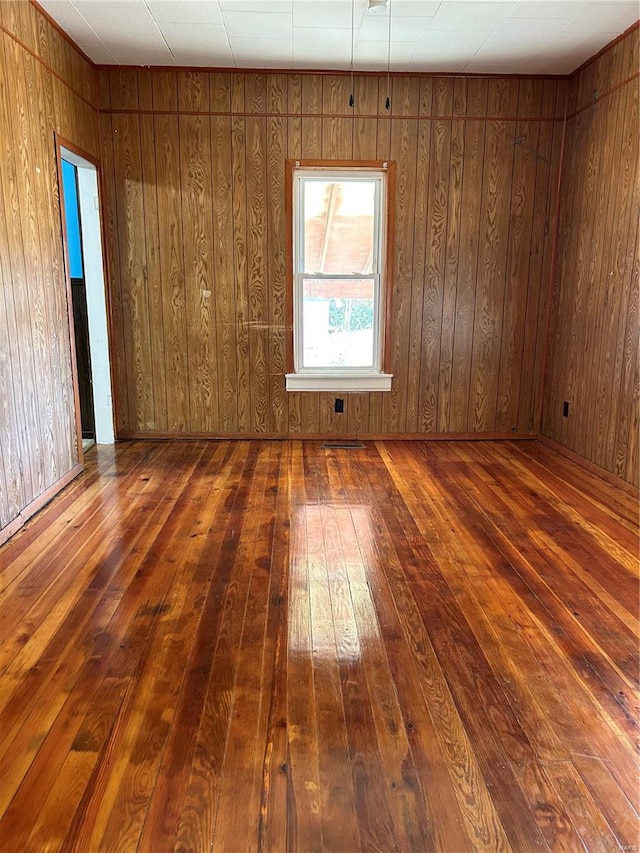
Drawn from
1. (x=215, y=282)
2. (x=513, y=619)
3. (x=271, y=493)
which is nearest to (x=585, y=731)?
(x=513, y=619)

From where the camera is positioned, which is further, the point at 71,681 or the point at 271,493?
the point at 271,493

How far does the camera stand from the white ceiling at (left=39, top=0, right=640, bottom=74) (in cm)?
366

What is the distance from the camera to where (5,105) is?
320 cm

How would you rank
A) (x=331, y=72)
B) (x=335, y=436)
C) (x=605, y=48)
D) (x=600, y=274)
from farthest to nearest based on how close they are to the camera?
(x=335, y=436), (x=331, y=72), (x=600, y=274), (x=605, y=48)

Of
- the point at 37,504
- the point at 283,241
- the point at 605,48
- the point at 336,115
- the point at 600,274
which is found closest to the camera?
the point at 37,504

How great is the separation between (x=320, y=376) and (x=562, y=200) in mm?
2518

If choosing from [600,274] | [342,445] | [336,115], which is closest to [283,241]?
[336,115]

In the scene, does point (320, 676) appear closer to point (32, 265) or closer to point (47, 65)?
point (32, 265)

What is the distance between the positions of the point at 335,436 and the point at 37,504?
2.61 meters

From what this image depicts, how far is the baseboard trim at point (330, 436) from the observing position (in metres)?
5.28

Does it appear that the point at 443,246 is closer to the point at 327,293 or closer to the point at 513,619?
the point at 327,293

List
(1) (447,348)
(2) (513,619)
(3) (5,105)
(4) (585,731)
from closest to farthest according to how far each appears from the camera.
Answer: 1. (4) (585,731)
2. (2) (513,619)
3. (3) (5,105)
4. (1) (447,348)

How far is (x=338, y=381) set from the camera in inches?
206

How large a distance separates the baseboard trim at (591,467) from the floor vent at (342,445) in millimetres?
1636
